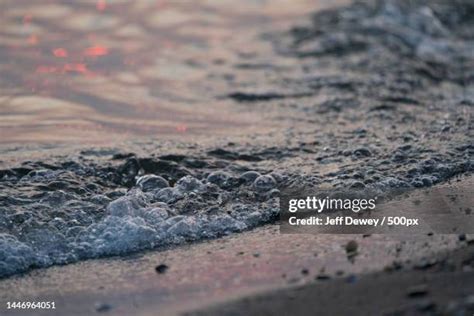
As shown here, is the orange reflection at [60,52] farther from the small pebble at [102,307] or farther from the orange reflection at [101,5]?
the small pebble at [102,307]

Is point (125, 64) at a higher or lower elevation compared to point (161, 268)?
higher

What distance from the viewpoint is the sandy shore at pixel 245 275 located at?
4.26 meters

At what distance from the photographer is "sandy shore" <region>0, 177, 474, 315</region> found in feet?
14.0

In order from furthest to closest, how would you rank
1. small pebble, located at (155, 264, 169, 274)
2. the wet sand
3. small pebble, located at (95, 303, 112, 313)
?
1. small pebble, located at (155, 264, 169, 274)
2. the wet sand
3. small pebble, located at (95, 303, 112, 313)

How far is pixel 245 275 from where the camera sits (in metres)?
4.66

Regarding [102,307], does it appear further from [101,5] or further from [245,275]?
[101,5]

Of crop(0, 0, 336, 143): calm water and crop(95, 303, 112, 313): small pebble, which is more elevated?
crop(0, 0, 336, 143): calm water

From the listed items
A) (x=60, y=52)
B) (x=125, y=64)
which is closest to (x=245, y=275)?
(x=125, y=64)

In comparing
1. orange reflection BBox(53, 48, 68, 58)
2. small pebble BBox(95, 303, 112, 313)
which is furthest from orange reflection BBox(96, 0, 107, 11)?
small pebble BBox(95, 303, 112, 313)

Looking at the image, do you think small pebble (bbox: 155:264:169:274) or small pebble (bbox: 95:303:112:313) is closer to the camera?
small pebble (bbox: 95:303:112:313)

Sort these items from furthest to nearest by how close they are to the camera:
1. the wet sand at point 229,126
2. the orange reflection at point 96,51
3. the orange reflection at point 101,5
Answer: the orange reflection at point 101,5 → the orange reflection at point 96,51 → the wet sand at point 229,126
